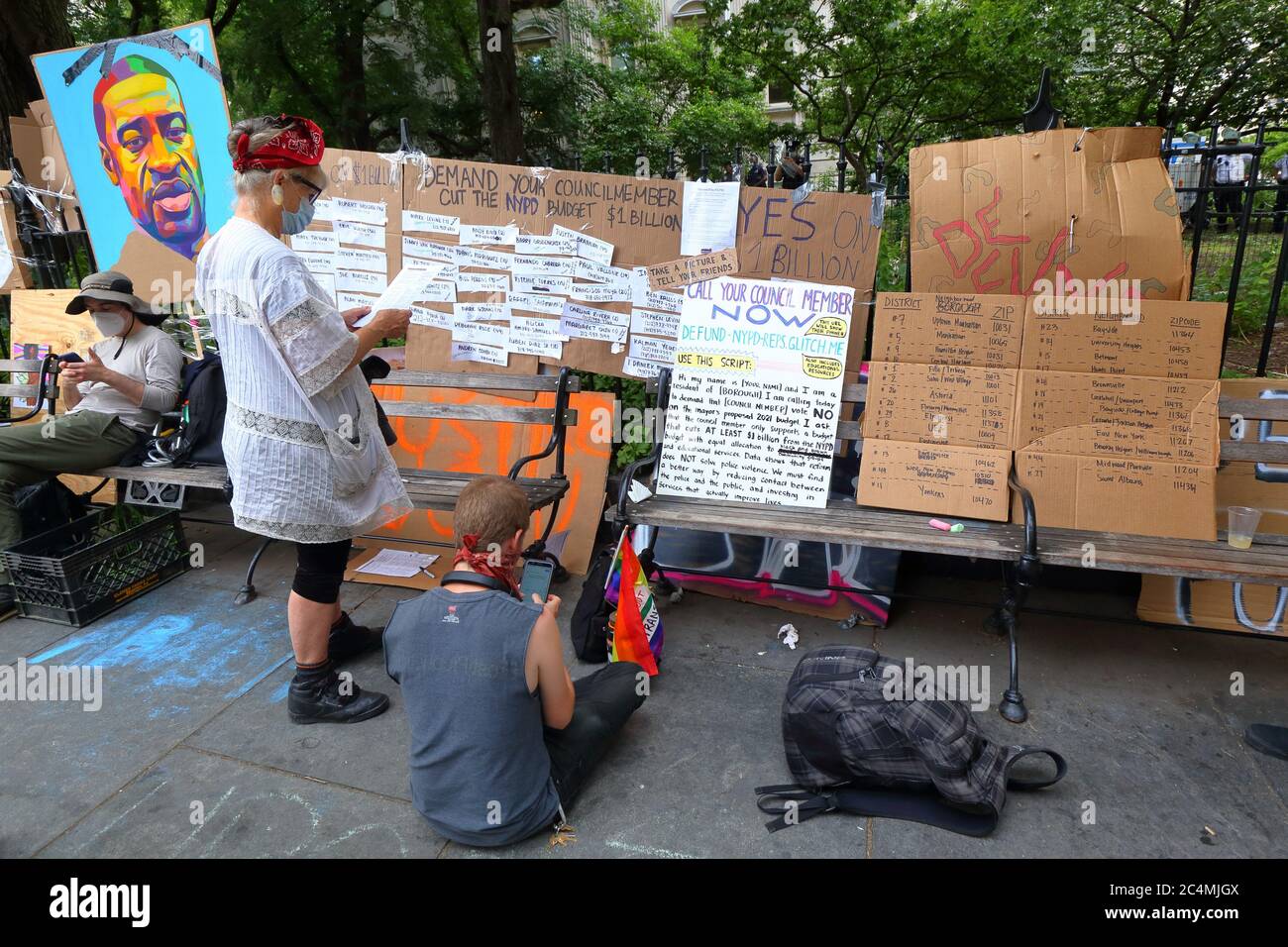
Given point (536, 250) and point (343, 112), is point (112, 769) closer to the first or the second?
point (536, 250)

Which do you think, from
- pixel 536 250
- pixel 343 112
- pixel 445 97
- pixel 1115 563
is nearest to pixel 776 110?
pixel 445 97

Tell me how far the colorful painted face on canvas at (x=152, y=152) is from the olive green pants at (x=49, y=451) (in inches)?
66.0

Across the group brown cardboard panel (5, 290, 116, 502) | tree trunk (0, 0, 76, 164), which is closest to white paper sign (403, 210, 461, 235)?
brown cardboard panel (5, 290, 116, 502)

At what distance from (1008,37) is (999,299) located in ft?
33.9

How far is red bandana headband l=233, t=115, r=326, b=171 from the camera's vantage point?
242cm

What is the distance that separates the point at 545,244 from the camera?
418 centimetres

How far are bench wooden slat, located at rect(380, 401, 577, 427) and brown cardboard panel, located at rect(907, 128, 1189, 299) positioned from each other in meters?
1.82

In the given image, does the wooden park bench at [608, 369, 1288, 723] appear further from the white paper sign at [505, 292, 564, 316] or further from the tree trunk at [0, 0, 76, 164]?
the tree trunk at [0, 0, 76, 164]

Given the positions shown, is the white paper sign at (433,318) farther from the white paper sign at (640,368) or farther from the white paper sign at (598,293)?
the white paper sign at (640,368)

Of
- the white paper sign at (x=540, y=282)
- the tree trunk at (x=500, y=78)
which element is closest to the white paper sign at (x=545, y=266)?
the white paper sign at (x=540, y=282)

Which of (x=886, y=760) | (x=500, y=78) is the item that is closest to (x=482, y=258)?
(x=886, y=760)

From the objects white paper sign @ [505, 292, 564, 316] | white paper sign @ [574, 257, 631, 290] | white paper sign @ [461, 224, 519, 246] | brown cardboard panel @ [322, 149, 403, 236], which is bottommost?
white paper sign @ [505, 292, 564, 316]

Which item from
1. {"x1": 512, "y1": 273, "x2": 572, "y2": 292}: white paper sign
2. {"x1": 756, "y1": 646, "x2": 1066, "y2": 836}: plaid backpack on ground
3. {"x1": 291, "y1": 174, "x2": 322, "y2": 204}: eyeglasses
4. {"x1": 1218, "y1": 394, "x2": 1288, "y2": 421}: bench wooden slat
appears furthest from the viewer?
{"x1": 512, "y1": 273, "x2": 572, "y2": 292}: white paper sign

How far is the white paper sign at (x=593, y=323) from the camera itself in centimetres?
417
